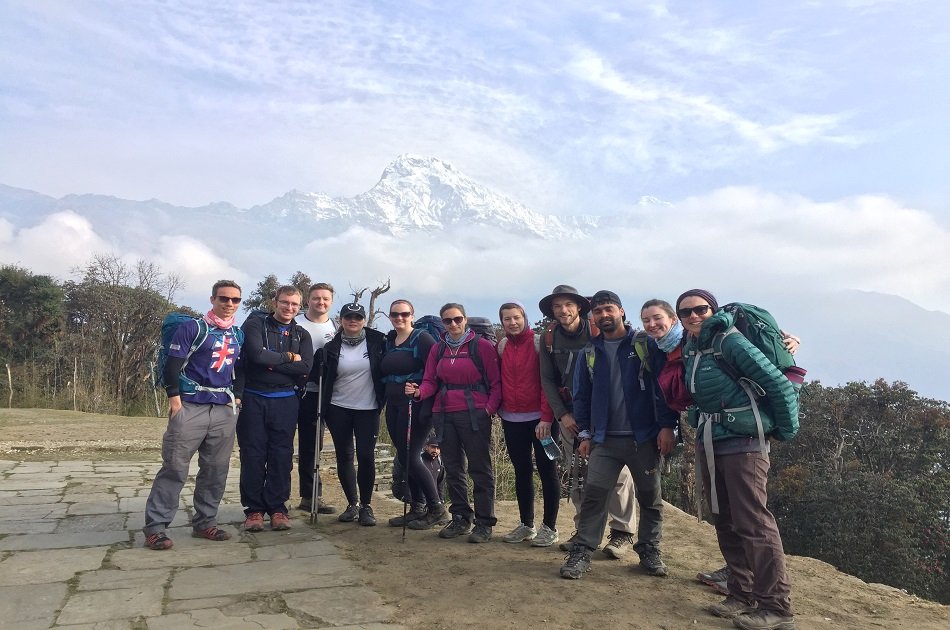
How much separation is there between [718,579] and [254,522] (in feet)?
10.9

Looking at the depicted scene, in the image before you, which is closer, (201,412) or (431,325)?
(201,412)

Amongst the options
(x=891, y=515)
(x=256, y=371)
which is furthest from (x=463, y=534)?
(x=891, y=515)

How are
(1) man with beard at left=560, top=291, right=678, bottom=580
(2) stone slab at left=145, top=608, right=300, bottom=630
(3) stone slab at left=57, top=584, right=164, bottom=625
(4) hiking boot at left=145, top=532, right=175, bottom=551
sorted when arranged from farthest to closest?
(4) hiking boot at left=145, top=532, right=175, bottom=551, (1) man with beard at left=560, top=291, right=678, bottom=580, (3) stone slab at left=57, top=584, right=164, bottom=625, (2) stone slab at left=145, top=608, right=300, bottom=630

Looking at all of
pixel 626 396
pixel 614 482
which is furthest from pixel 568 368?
pixel 614 482

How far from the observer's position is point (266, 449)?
5.12 meters

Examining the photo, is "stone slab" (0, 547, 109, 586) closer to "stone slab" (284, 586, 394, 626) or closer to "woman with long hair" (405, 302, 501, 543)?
"stone slab" (284, 586, 394, 626)

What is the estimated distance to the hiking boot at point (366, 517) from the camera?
17.7 feet

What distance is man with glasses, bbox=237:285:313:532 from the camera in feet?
16.4

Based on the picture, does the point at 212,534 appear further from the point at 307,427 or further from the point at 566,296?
the point at 566,296

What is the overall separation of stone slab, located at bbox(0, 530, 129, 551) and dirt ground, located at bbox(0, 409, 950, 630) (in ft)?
4.45

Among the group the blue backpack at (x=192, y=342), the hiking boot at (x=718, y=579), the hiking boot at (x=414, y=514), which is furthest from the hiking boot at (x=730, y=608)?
the blue backpack at (x=192, y=342)

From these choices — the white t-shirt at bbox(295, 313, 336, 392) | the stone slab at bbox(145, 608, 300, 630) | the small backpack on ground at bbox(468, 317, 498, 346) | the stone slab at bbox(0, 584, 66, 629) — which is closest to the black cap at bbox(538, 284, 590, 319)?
the small backpack on ground at bbox(468, 317, 498, 346)

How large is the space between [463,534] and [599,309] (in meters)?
2.07

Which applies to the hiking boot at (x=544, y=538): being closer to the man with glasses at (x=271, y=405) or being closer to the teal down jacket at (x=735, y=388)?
the teal down jacket at (x=735, y=388)
